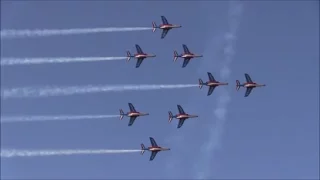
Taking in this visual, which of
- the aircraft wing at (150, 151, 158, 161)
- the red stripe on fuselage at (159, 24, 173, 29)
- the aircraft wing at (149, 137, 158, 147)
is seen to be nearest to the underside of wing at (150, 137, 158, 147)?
the aircraft wing at (149, 137, 158, 147)

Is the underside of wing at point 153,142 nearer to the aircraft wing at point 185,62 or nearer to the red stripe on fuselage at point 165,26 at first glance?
the aircraft wing at point 185,62

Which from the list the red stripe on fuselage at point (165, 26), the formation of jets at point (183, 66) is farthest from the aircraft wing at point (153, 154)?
the red stripe on fuselage at point (165, 26)

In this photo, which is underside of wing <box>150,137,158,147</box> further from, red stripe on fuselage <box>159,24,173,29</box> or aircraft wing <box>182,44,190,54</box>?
red stripe on fuselage <box>159,24,173,29</box>

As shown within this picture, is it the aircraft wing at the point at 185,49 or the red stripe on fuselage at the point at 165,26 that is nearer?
the red stripe on fuselage at the point at 165,26

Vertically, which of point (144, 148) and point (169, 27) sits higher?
point (169, 27)

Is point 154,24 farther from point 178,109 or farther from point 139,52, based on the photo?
point 178,109

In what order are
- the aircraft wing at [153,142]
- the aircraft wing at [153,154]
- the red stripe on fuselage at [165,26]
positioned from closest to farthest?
the red stripe on fuselage at [165,26], the aircraft wing at [153,154], the aircraft wing at [153,142]

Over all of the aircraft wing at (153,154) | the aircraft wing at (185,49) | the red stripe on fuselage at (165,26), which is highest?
the red stripe on fuselage at (165,26)

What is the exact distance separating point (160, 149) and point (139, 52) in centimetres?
2287

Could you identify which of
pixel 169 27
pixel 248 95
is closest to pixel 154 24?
pixel 169 27

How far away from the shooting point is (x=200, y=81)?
522 ft

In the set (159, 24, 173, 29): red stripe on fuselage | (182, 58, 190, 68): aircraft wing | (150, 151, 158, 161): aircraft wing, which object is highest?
(159, 24, 173, 29): red stripe on fuselage

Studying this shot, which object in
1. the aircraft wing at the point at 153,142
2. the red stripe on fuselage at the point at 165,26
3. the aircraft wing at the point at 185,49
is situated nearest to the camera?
the red stripe on fuselage at the point at 165,26

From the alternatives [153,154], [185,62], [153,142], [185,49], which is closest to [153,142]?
[153,142]
